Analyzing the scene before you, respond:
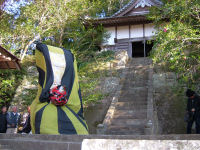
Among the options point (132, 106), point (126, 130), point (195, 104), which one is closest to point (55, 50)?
point (126, 130)

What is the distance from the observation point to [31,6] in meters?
12.8

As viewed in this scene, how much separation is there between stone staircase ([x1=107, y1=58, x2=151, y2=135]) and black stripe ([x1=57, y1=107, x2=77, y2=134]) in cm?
359

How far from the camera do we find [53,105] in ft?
19.0

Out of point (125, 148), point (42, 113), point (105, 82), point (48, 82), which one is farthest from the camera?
point (105, 82)

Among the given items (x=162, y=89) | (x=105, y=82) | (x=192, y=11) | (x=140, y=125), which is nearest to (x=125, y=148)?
(x=140, y=125)

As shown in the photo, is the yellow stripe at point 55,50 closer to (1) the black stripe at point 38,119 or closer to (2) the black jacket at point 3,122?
(1) the black stripe at point 38,119

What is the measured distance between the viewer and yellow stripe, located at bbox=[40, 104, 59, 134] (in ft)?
17.7

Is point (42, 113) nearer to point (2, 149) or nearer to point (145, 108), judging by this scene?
point (2, 149)

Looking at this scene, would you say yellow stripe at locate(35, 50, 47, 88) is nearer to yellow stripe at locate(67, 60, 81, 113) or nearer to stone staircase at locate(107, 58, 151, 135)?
yellow stripe at locate(67, 60, 81, 113)

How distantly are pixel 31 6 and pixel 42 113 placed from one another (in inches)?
342

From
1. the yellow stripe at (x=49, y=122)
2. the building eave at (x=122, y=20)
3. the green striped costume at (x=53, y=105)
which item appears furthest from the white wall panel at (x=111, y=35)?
the yellow stripe at (x=49, y=122)

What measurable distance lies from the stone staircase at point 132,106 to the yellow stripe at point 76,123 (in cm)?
334

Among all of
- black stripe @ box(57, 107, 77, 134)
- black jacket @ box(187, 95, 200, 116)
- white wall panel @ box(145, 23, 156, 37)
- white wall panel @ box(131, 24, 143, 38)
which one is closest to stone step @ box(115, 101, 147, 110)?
black jacket @ box(187, 95, 200, 116)

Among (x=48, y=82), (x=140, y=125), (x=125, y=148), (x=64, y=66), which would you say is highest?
(x=64, y=66)
